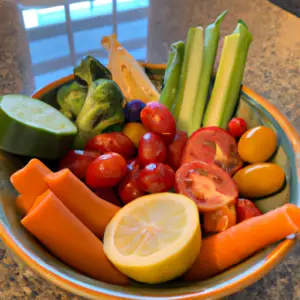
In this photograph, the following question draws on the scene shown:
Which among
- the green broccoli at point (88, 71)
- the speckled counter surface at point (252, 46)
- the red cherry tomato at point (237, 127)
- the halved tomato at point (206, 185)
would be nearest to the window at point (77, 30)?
the speckled counter surface at point (252, 46)

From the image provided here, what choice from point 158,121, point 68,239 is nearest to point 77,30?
point 158,121

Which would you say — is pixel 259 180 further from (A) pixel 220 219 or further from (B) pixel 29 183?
(B) pixel 29 183

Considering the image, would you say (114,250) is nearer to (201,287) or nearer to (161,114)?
(201,287)

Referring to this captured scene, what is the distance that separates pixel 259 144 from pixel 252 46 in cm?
58

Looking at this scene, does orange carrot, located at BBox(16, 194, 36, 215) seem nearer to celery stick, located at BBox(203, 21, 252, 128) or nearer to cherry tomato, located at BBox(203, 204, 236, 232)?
cherry tomato, located at BBox(203, 204, 236, 232)

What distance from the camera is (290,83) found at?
109 cm

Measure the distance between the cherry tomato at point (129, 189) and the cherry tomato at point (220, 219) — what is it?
12 cm

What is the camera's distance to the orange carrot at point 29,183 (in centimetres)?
60

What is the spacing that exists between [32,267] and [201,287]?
0.73ft

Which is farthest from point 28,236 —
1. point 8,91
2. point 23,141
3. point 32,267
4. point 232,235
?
point 8,91

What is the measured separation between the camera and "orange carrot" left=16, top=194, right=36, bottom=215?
1.97ft

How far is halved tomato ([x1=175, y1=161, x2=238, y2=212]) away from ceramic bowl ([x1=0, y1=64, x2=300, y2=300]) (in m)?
0.09

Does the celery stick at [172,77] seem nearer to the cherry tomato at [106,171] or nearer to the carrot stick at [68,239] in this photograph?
the cherry tomato at [106,171]

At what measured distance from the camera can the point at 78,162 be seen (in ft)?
2.36
